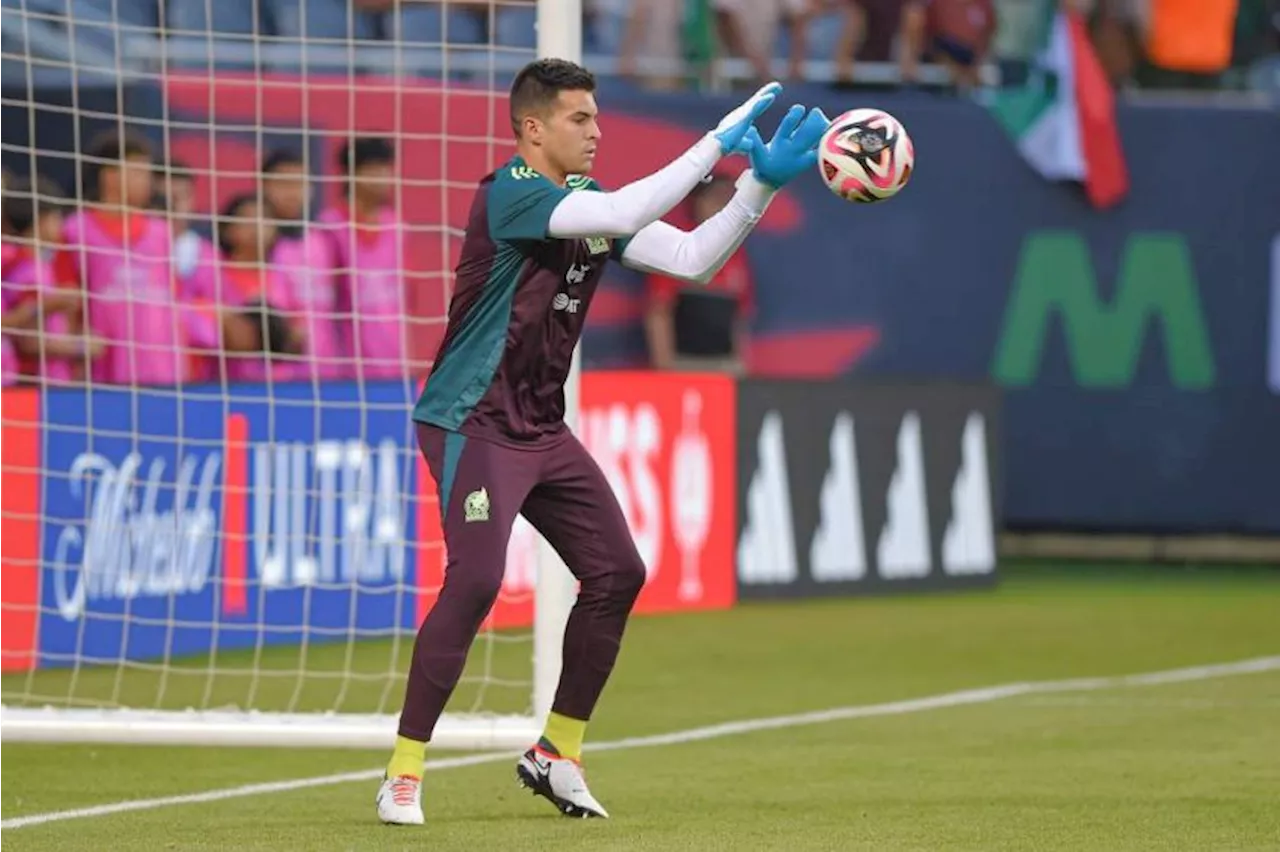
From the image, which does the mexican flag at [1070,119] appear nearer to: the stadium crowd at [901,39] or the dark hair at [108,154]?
the stadium crowd at [901,39]

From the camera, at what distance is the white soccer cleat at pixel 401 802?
745 centimetres

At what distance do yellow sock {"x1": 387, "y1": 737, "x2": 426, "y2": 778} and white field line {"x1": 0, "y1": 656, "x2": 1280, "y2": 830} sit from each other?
969 millimetres

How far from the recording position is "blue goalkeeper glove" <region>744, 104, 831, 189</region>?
7406 mm

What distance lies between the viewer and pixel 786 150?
7414mm

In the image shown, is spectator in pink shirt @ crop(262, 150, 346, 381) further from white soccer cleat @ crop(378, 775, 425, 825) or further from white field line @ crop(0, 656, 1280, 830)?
white soccer cleat @ crop(378, 775, 425, 825)

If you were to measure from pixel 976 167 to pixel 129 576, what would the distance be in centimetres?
897

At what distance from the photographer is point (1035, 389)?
19422 millimetres

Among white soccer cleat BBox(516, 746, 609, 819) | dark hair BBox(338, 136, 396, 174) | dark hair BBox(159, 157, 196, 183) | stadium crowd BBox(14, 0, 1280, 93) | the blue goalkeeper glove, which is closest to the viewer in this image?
the blue goalkeeper glove

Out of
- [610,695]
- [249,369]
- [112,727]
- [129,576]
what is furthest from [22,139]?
[112,727]

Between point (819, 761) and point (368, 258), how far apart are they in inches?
183

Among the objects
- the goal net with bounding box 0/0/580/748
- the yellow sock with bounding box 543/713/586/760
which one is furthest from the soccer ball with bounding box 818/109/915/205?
the goal net with bounding box 0/0/580/748

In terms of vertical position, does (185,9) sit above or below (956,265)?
above

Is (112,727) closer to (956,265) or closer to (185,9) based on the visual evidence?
(185,9)

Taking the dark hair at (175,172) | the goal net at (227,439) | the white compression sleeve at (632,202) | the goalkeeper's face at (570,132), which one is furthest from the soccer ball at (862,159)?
the dark hair at (175,172)
